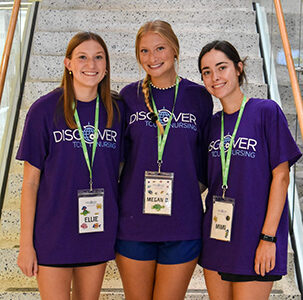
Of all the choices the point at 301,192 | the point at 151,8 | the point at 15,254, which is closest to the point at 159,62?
the point at 301,192

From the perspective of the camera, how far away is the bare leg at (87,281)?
2051mm

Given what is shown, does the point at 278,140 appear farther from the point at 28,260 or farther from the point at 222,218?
the point at 28,260

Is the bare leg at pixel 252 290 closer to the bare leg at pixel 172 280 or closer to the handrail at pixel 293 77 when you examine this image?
the bare leg at pixel 172 280

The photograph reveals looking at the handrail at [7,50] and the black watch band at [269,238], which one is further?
the handrail at [7,50]

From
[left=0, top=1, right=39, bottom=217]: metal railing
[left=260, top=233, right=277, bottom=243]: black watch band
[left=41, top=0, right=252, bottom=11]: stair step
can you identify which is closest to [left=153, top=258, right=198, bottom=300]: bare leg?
[left=260, top=233, right=277, bottom=243]: black watch band

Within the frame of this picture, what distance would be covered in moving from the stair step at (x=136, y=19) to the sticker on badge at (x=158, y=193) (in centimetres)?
243

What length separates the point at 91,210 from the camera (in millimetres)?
2008

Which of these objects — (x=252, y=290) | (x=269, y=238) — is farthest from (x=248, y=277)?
(x=269, y=238)

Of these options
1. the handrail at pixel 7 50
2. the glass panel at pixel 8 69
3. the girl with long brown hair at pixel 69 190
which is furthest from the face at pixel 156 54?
the glass panel at pixel 8 69

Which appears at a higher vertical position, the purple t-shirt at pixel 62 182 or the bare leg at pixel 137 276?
the purple t-shirt at pixel 62 182

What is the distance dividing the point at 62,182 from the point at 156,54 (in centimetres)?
67

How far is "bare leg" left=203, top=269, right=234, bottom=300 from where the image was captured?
2.01 m

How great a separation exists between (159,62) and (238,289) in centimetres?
98

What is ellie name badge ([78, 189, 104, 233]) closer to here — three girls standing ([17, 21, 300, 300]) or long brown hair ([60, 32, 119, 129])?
three girls standing ([17, 21, 300, 300])
